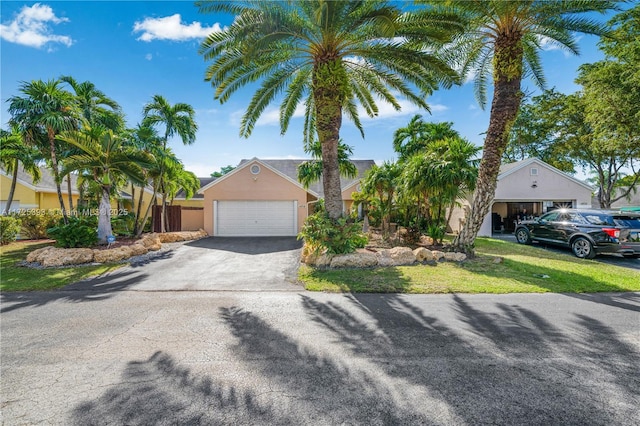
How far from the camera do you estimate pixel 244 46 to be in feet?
26.8

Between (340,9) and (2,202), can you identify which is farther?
(2,202)

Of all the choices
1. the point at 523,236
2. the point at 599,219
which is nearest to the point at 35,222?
the point at 523,236

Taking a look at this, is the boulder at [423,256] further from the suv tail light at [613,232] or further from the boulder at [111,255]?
the boulder at [111,255]

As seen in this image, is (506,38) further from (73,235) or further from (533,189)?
(73,235)

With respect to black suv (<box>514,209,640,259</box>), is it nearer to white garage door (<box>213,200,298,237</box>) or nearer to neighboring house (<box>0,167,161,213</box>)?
white garage door (<box>213,200,298,237</box>)

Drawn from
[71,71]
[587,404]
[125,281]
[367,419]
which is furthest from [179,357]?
[71,71]

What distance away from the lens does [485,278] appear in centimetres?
756

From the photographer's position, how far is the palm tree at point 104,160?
1086 centimetres

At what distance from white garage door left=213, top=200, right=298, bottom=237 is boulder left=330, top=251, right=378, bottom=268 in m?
9.51

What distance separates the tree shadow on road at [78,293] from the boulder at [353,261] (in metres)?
5.67

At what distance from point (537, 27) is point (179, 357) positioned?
13437mm

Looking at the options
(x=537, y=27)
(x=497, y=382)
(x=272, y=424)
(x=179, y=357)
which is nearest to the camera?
(x=272, y=424)

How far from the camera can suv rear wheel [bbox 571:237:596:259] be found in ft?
33.8

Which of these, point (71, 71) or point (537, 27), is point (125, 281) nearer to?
point (71, 71)
